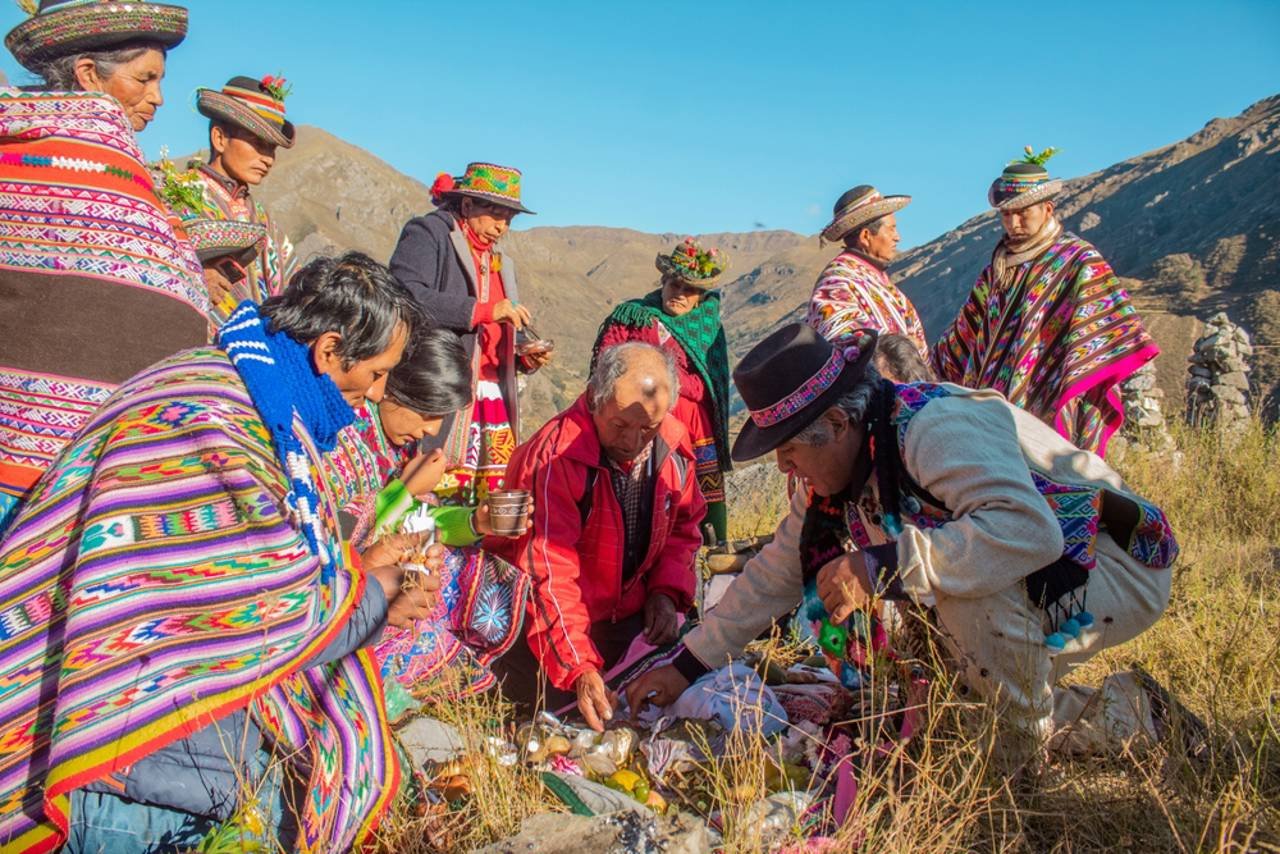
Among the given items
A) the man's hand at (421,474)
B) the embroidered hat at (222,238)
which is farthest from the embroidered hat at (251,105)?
the man's hand at (421,474)

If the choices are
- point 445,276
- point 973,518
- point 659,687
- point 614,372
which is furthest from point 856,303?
point 973,518

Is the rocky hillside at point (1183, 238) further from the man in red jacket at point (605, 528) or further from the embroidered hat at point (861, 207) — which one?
the man in red jacket at point (605, 528)

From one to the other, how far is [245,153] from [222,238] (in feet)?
2.80

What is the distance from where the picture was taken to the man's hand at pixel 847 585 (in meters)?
2.22

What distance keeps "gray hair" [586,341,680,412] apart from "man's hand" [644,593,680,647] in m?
0.82

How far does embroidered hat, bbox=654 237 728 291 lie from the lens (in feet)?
17.4

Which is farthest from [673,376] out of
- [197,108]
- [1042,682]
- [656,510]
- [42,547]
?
[197,108]

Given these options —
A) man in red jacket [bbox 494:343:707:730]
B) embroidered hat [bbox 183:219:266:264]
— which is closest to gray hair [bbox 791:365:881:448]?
man in red jacket [bbox 494:343:707:730]

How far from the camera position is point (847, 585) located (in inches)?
87.7

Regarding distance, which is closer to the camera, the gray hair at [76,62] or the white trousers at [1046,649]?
the white trousers at [1046,649]

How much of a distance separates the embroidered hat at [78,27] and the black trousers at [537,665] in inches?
99.3

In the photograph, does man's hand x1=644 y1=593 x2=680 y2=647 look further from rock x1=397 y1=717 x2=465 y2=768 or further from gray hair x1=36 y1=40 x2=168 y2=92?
gray hair x1=36 y1=40 x2=168 y2=92

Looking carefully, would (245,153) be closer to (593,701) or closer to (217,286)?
(217,286)

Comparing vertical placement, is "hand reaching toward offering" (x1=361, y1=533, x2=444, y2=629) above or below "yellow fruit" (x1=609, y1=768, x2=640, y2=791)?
above
